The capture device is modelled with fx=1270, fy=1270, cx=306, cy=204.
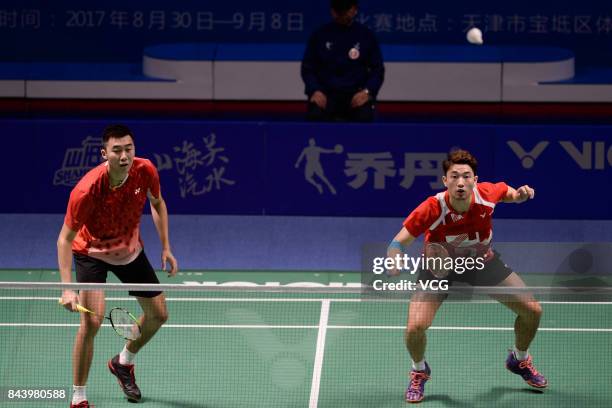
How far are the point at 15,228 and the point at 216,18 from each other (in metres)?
3.88

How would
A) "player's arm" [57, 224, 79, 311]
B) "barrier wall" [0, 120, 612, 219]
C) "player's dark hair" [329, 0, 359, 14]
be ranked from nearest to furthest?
1. "player's arm" [57, 224, 79, 311]
2. "player's dark hair" [329, 0, 359, 14]
3. "barrier wall" [0, 120, 612, 219]

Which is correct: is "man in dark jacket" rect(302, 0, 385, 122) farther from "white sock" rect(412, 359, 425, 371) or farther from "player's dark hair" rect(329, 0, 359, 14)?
"white sock" rect(412, 359, 425, 371)

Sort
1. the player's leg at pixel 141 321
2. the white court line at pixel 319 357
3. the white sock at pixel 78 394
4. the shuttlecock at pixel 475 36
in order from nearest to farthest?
the white sock at pixel 78 394, the player's leg at pixel 141 321, the white court line at pixel 319 357, the shuttlecock at pixel 475 36

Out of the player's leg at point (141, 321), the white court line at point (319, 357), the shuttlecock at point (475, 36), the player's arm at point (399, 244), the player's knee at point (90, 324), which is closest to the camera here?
the player's knee at point (90, 324)

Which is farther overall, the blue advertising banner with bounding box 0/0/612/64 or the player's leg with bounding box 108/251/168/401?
the blue advertising banner with bounding box 0/0/612/64

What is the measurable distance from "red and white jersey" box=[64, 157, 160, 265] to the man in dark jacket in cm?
417

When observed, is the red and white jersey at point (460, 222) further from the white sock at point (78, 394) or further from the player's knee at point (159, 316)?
the white sock at point (78, 394)

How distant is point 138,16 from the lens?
14.4 metres

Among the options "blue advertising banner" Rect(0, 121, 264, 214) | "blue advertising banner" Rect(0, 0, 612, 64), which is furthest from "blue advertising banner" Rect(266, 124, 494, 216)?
"blue advertising banner" Rect(0, 0, 612, 64)

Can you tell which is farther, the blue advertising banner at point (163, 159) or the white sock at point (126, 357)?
the blue advertising banner at point (163, 159)

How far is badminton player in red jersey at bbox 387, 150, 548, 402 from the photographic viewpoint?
25.5 ft

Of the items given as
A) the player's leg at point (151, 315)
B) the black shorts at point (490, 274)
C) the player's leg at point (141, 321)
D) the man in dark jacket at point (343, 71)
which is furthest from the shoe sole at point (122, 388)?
the man in dark jacket at point (343, 71)

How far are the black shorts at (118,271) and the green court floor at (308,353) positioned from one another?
736mm

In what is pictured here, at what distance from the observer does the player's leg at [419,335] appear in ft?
25.5
